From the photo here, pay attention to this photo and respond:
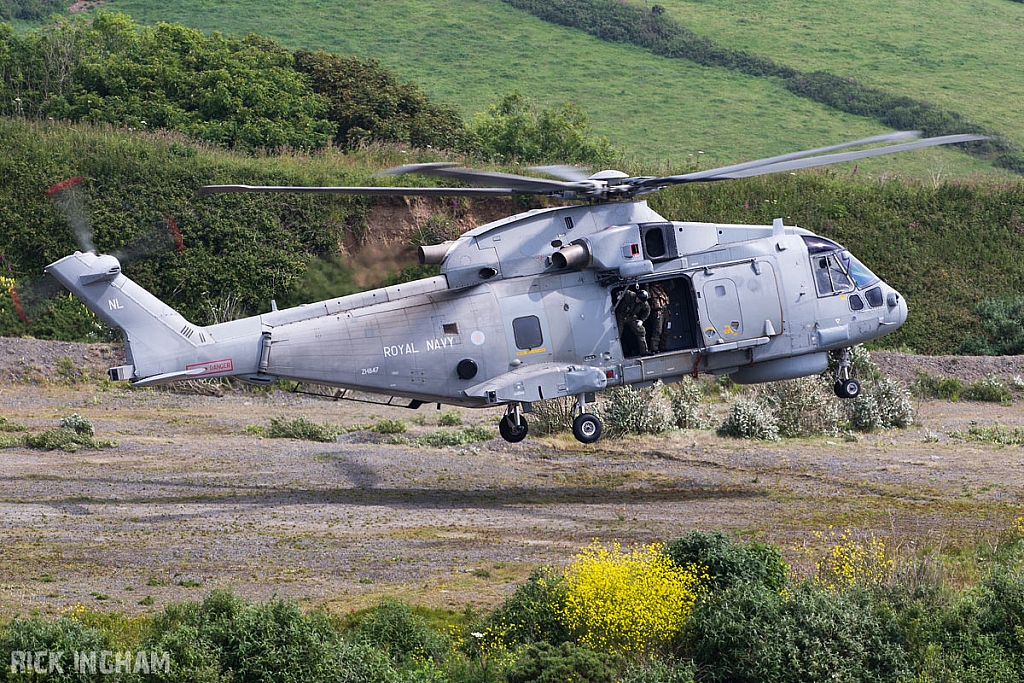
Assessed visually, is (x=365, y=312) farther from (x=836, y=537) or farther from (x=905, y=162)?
(x=905, y=162)

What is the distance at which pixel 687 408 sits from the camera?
26422 mm

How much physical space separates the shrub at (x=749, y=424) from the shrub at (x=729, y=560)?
1104 cm

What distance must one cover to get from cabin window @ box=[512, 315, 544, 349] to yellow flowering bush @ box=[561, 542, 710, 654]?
22.2 feet

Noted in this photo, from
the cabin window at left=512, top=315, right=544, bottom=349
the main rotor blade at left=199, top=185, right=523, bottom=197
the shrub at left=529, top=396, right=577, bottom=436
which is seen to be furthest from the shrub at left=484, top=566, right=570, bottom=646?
the shrub at left=529, top=396, right=577, bottom=436

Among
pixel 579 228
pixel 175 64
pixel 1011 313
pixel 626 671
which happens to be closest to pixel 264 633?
pixel 626 671

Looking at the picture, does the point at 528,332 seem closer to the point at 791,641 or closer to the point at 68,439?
the point at 791,641

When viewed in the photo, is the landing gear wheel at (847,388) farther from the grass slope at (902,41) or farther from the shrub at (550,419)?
the grass slope at (902,41)

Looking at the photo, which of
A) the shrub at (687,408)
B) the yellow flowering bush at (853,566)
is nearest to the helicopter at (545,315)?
the yellow flowering bush at (853,566)

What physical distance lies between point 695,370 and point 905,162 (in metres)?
49.5

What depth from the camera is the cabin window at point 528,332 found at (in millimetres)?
19359

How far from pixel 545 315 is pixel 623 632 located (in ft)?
25.7

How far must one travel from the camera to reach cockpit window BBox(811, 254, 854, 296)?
20766 mm

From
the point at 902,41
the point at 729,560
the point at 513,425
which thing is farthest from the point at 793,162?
the point at 902,41

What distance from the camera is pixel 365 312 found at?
19.0 meters
